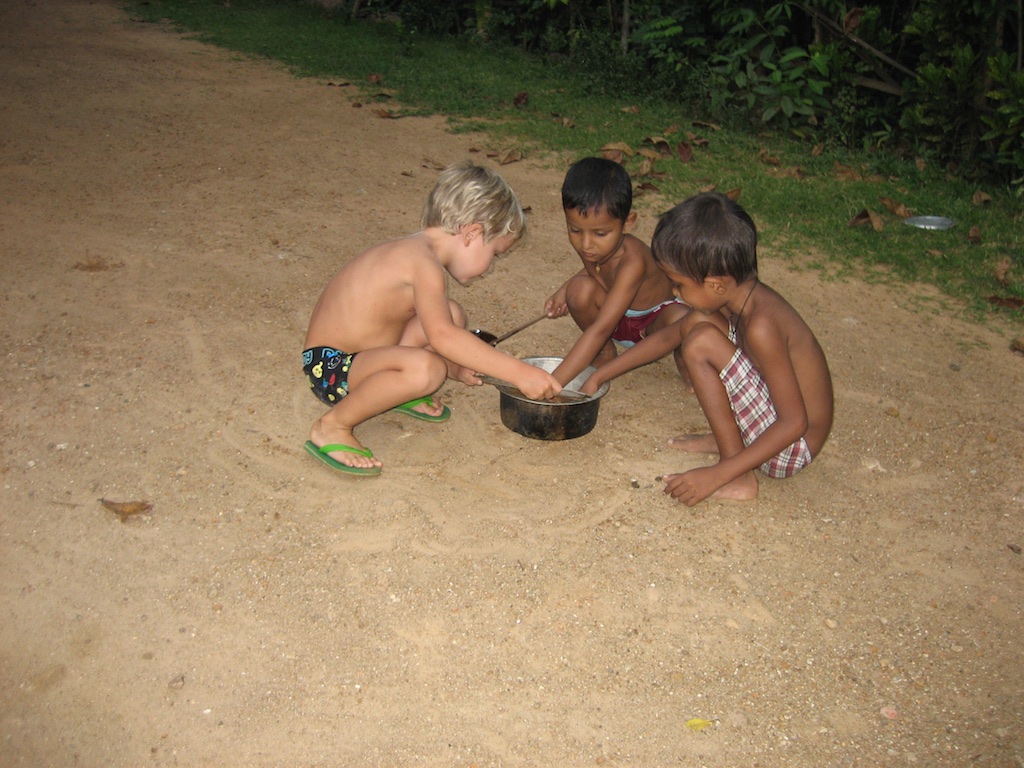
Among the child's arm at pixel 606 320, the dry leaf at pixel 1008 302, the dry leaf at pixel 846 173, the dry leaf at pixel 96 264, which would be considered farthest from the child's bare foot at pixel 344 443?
the dry leaf at pixel 846 173

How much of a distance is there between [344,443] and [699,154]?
152 inches

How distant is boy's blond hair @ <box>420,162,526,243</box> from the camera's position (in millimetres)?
2859

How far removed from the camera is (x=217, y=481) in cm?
291

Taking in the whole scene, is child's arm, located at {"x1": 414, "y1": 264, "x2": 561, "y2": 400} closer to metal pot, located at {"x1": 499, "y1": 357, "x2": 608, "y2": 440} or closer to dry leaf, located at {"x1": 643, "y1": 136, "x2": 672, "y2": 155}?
metal pot, located at {"x1": 499, "y1": 357, "x2": 608, "y2": 440}

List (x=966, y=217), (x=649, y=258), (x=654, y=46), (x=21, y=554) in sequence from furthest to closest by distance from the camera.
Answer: (x=654, y=46)
(x=966, y=217)
(x=649, y=258)
(x=21, y=554)

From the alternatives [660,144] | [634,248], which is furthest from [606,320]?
[660,144]

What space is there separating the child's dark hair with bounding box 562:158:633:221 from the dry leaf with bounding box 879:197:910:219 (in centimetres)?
258

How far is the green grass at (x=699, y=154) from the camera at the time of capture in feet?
15.2

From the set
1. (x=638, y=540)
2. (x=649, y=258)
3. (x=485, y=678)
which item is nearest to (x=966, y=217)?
(x=649, y=258)

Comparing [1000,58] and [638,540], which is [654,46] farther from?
[638,540]

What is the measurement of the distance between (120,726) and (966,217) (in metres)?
4.83

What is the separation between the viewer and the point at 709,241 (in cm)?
271

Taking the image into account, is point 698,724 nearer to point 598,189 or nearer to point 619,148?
point 598,189

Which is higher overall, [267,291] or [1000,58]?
[1000,58]
